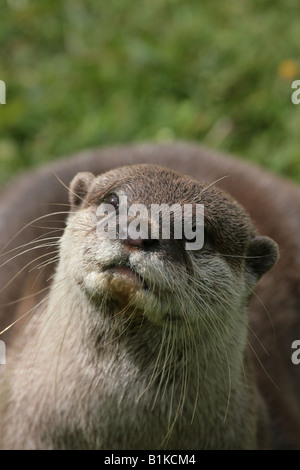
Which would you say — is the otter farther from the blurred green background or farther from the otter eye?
the blurred green background

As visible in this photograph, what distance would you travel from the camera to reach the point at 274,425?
103 inches

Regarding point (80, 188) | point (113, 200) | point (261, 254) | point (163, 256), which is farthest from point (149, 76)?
point (163, 256)

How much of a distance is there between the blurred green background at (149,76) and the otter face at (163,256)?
172 cm

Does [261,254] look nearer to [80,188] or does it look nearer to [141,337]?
[141,337]

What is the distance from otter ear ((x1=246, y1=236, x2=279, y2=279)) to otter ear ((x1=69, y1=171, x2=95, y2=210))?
1.45 ft

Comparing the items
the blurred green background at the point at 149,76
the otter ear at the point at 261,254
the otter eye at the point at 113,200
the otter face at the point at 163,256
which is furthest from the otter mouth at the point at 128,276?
the blurred green background at the point at 149,76

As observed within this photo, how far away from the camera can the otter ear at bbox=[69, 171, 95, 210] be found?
6.93 feet

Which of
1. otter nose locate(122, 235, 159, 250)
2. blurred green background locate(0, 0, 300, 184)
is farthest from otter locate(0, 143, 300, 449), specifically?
blurred green background locate(0, 0, 300, 184)

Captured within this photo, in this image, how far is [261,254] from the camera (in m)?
2.05

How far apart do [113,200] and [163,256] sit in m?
0.23

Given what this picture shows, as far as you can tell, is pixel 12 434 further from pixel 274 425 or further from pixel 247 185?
pixel 247 185

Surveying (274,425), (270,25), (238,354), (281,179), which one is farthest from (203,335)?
(270,25)

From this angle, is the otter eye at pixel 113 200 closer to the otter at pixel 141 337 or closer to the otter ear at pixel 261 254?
the otter at pixel 141 337
